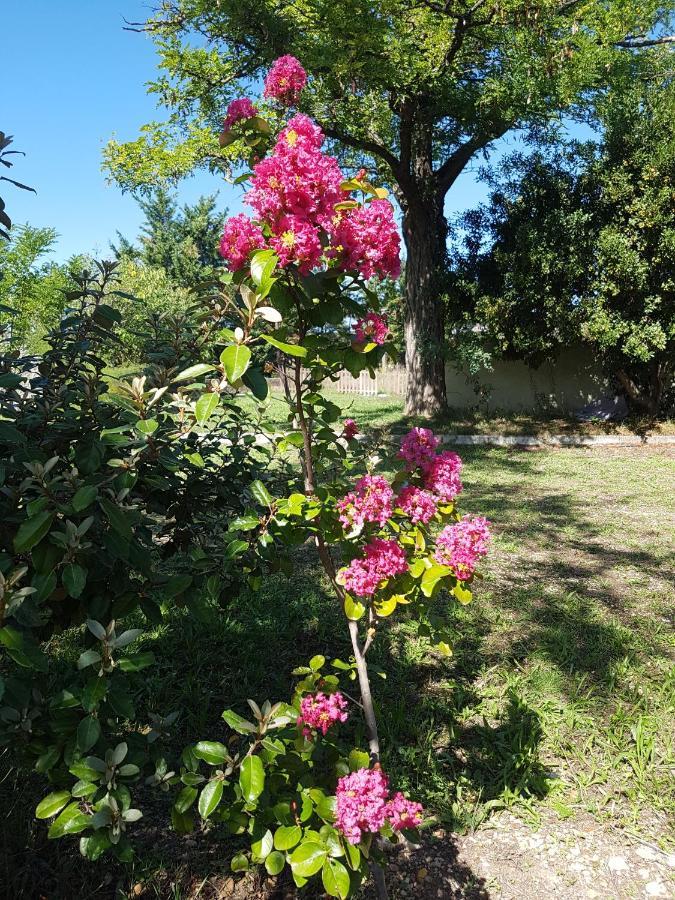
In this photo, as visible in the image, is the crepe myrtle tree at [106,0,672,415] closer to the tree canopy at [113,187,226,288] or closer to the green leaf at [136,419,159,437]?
the green leaf at [136,419,159,437]

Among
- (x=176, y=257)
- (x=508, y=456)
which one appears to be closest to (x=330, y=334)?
(x=508, y=456)

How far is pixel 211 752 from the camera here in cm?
137

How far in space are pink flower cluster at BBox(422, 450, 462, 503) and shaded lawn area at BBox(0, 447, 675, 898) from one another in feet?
3.12

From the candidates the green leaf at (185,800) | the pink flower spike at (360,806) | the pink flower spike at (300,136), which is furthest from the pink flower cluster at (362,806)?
the pink flower spike at (300,136)

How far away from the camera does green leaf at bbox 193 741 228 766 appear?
4.44 ft

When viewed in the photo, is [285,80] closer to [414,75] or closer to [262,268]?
[262,268]

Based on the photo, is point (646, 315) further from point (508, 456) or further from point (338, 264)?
point (338, 264)

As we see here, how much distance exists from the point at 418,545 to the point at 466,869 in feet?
3.79

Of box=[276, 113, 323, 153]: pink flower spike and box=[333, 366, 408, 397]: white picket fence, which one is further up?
box=[276, 113, 323, 153]: pink flower spike

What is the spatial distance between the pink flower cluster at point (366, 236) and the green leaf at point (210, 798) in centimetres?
121

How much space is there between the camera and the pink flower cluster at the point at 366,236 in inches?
56.3

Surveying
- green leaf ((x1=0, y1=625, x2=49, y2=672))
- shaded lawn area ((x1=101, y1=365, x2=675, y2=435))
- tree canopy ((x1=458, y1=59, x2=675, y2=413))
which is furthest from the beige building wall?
green leaf ((x1=0, y1=625, x2=49, y2=672))

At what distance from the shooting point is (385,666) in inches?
118

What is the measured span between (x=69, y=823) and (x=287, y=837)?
0.46 meters
